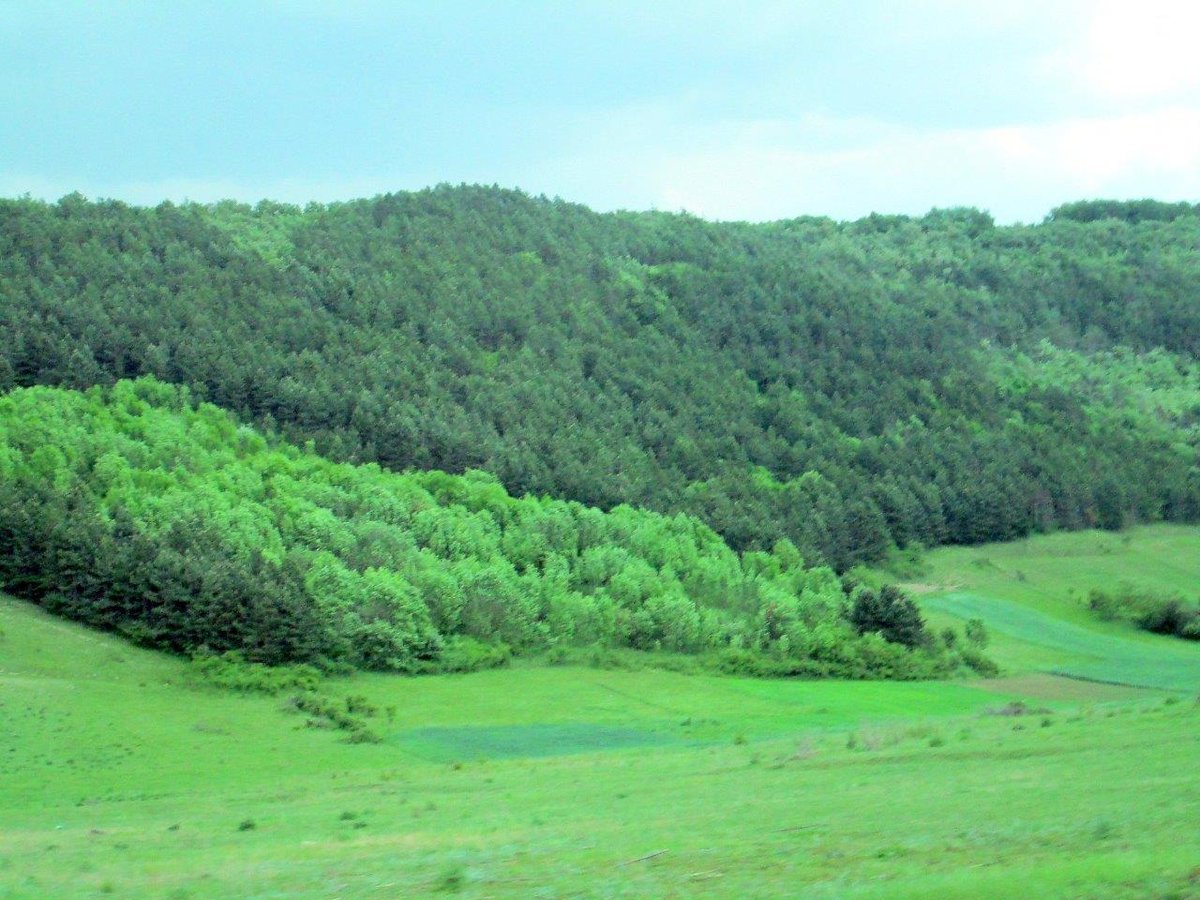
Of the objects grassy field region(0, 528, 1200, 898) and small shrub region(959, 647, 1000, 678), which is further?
small shrub region(959, 647, 1000, 678)

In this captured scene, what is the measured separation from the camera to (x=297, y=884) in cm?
1455

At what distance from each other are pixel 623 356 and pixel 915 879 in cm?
10312

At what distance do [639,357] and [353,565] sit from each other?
56.2 meters

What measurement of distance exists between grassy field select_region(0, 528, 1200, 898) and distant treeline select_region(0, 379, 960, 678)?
272 centimetres

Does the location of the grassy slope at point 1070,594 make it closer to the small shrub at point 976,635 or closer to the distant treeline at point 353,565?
A: the small shrub at point 976,635

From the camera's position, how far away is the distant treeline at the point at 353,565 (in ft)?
183

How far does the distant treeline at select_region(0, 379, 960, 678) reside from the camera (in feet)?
183

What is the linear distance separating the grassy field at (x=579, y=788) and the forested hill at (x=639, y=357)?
34345 mm

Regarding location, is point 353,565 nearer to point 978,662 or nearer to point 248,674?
point 248,674

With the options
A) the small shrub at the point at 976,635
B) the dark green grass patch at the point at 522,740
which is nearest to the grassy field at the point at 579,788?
the dark green grass patch at the point at 522,740

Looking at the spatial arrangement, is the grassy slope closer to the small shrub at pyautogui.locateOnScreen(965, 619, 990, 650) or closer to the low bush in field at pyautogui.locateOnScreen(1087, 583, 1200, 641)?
the low bush in field at pyautogui.locateOnScreen(1087, 583, 1200, 641)

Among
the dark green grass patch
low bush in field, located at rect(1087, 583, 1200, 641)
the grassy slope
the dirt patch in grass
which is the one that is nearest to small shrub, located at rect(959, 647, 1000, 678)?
the dirt patch in grass

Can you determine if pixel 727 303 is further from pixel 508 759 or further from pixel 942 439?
pixel 508 759

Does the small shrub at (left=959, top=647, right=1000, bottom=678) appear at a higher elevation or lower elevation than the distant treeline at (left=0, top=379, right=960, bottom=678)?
lower
